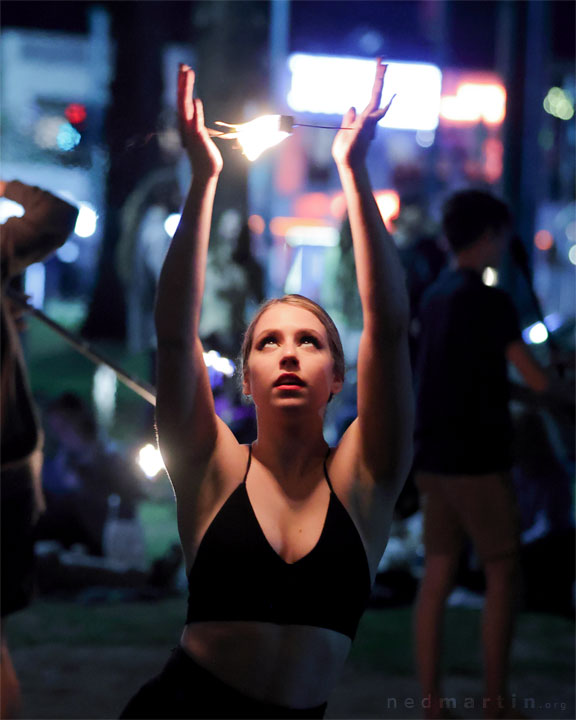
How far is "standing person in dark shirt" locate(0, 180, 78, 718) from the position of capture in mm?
2609

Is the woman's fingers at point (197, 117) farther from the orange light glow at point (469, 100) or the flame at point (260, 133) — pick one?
the orange light glow at point (469, 100)

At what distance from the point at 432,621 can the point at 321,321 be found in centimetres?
201

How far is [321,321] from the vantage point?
Result: 77.6 inches

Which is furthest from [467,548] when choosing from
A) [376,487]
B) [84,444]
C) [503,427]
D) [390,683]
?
[376,487]

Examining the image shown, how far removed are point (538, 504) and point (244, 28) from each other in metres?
3.80

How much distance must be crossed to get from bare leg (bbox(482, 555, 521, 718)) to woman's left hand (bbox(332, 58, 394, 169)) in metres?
2.18

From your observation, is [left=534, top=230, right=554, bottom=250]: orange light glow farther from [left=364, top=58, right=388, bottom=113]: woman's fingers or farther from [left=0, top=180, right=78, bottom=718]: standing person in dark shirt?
[left=364, top=58, right=388, bottom=113]: woman's fingers

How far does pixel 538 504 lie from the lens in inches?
213

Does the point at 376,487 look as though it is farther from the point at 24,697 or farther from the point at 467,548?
the point at 467,548

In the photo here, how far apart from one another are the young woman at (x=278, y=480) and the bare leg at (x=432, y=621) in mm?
1831

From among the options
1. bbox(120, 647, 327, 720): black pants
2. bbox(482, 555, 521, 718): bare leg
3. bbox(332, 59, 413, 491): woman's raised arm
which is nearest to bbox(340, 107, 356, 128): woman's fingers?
bbox(332, 59, 413, 491): woman's raised arm

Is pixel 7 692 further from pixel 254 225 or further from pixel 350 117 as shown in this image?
pixel 254 225

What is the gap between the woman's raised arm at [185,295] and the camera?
1.74 metres

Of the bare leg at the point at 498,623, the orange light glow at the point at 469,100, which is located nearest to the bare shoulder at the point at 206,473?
the bare leg at the point at 498,623
